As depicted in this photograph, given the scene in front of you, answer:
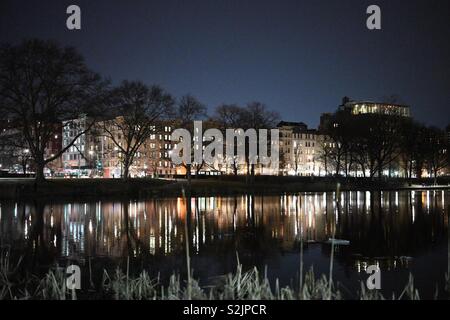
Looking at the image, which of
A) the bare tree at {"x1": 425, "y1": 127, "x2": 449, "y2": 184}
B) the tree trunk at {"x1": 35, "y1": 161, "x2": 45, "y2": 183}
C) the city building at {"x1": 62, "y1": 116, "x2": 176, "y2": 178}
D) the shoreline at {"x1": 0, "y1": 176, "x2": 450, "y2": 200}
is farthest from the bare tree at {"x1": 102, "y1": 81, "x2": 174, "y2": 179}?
the bare tree at {"x1": 425, "y1": 127, "x2": 449, "y2": 184}

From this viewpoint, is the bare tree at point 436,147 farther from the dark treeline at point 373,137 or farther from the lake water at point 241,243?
the lake water at point 241,243

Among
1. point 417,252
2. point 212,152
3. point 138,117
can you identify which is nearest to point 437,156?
point 212,152

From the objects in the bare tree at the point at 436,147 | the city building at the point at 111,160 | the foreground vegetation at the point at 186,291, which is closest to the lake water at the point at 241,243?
the foreground vegetation at the point at 186,291

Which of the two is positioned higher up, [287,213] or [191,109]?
[191,109]

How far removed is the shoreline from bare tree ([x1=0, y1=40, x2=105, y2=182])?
2780 millimetres

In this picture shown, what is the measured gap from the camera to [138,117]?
8050cm

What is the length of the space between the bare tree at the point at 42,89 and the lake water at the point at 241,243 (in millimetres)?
21176

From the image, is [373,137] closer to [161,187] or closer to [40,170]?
[161,187]

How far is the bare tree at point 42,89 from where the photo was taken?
56.8m

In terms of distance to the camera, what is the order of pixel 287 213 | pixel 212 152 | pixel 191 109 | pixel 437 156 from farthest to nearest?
pixel 437 156
pixel 212 152
pixel 191 109
pixel 287 213

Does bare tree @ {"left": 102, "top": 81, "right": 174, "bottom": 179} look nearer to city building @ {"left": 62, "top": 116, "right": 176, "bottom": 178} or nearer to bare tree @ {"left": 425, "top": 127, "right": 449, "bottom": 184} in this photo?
city building @ {"left": 62, "top": 116, "right": 176, "bottom": 178}
